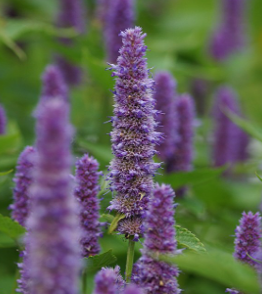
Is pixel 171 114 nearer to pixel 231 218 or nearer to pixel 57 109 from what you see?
pixel 231 218

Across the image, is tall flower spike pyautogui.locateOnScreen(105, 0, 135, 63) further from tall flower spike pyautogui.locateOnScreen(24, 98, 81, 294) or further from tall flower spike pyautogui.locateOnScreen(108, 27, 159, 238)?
tall flower spike pyautogui.locateOnScreen(24, 98, 81, 294)

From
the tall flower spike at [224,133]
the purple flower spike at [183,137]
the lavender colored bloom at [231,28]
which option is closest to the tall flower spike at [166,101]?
the purple flower spike at [183,137]

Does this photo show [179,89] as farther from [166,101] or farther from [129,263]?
[129,263]

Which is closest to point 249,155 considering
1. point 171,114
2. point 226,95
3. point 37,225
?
point 226,95

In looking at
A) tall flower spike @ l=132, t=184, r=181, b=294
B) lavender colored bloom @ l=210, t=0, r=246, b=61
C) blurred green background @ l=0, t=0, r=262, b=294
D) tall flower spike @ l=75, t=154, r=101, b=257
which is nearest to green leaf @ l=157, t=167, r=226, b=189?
blurred green background @ l=0, t=0, r=262, b=294

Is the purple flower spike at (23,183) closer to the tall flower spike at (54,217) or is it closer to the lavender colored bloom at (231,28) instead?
the tall flower spike at (54,217)
